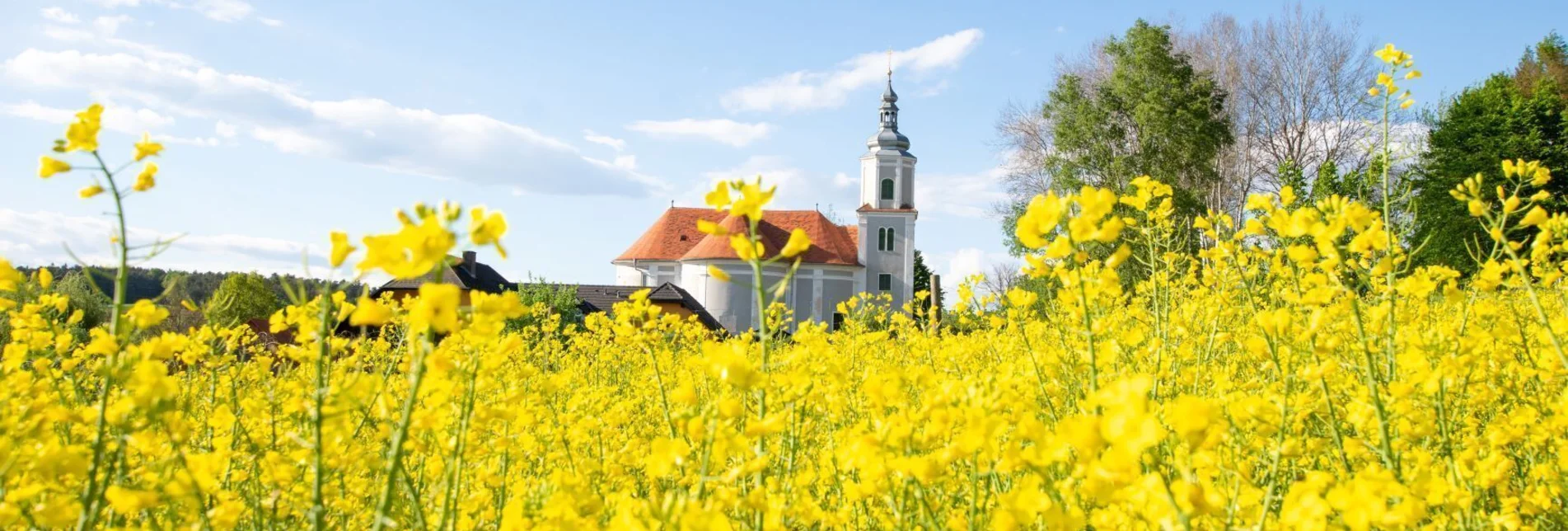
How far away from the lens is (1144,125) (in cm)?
2308

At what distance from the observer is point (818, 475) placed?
118 inches

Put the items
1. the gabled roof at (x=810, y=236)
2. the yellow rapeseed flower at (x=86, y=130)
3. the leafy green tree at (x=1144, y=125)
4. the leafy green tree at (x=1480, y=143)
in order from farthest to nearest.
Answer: the gabled roof at (x=810, y=236) < the leafy green tree at (x=1144, y=125) < the leafy green tree at (x=1480, y=143) < the yellow rapeseed flower at (x=86, y=130)

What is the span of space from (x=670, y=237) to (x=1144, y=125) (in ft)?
74.1

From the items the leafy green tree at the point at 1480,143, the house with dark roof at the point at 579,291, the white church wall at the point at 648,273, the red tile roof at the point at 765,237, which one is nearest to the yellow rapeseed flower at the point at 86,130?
the house with dark roof at the point at 579,291

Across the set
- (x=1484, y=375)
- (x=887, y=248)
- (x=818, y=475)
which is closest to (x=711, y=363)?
(x=818, y=475)

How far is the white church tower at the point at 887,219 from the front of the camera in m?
39.7

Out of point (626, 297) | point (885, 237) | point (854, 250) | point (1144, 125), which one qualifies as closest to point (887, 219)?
point (885, 237)

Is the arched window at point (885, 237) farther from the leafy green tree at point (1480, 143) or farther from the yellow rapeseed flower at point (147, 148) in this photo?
the yellow rapeseed flower at point (147, 148)

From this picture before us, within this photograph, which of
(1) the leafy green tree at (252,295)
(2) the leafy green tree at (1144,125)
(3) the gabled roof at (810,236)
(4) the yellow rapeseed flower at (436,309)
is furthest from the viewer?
(3) the gabled roof at (810,236)

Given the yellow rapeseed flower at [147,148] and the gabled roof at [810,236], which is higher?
the gabled roof at [810,236]

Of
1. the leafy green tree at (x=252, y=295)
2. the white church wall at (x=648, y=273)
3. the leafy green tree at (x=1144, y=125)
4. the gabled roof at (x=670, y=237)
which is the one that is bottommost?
the leafy green tree at (x=252, y=295)

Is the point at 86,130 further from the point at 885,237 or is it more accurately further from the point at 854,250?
the point at 854,250

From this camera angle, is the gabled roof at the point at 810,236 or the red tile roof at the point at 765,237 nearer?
the gabled roof at the point at 810,236

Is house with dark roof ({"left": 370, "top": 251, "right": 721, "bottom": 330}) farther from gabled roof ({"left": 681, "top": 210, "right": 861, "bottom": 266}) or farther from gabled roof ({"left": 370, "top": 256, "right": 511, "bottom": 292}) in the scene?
gabled roof ({"left": 681, "top": 210, "right": 861, "bottom": 266})
